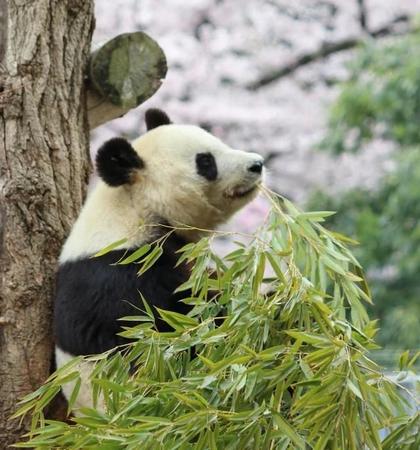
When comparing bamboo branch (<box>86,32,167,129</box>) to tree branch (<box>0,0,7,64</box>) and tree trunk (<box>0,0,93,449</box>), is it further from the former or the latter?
tree branch (<box>0,0,7,64</box>)

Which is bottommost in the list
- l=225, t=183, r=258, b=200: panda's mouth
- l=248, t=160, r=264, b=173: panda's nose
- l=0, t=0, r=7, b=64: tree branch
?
l=225, t=183, r=258, b=200: panda's mouth

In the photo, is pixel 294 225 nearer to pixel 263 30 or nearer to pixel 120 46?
pixel 120 46

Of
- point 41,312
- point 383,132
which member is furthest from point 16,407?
point 383,132

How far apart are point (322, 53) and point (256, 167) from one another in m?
7.92

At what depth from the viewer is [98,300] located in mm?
2697

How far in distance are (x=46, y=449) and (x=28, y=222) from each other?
757 millimetres

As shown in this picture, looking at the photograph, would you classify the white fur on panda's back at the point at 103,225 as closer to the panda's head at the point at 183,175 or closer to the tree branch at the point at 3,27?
the panda's head at the point at 183,175

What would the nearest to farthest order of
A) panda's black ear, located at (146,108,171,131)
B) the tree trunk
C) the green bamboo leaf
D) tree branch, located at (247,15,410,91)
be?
the green bamboo leaf < the tree trunk < panda's black ear, located at (146,108,171,131) < tree branch, located at (247,15,410,91)

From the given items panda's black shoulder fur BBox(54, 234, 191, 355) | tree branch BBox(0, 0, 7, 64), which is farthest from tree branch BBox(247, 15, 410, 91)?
panda's black shoulder fur BBox(54, 234, 191, 355)

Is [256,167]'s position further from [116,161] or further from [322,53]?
[322,53]

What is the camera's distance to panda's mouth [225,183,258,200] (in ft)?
9.55

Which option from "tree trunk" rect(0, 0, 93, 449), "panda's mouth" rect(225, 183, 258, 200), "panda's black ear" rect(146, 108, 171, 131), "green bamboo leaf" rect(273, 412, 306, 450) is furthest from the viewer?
"panda's black ear" rect(146, 108, 171, 131)

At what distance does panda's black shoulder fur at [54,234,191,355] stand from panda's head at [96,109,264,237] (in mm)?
248

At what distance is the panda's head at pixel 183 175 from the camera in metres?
2.88
